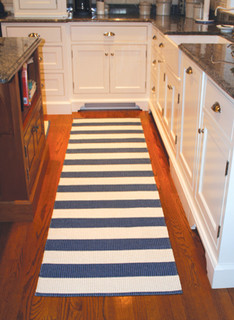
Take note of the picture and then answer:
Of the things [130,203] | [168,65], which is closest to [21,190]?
[130,203]

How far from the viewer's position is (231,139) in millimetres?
1560

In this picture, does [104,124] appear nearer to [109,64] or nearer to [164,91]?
[109,64]

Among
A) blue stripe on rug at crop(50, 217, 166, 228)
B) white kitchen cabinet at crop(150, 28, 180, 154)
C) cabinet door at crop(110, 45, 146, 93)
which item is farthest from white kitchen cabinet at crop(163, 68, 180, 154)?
cabinet door at crop(110, 45, 146, 93)

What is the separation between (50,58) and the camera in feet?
13.1

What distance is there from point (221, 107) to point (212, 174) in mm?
330

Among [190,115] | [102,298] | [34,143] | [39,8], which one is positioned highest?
[39,8]

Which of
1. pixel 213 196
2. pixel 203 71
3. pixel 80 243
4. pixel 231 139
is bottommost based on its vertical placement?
pixel 80 243

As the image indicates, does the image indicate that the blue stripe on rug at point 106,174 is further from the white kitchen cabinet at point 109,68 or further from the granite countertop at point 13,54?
the white kitchen cabinet at point 109,68

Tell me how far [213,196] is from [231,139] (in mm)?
374

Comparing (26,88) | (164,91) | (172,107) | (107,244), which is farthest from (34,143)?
(164,91)

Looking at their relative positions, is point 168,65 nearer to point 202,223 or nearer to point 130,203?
point 130,203

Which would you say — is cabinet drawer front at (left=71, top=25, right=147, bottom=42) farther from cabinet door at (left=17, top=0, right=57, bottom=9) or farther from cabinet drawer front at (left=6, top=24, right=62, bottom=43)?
cabinet door at (left=17, top=0, right=57, bottom=9)

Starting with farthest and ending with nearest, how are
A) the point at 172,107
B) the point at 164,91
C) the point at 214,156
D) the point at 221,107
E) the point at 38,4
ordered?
1. the point at 38,4
2. the point at 164,91
3. the point at 172,107
4. the point at 214,156
5. the point at 221,107

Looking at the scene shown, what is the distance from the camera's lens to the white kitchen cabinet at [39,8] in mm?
3850
